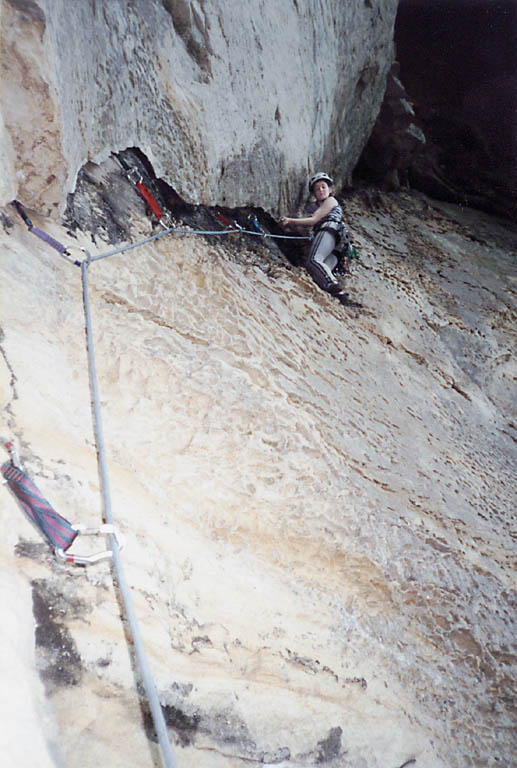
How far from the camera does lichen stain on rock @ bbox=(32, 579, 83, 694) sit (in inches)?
32.7

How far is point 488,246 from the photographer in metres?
4.24

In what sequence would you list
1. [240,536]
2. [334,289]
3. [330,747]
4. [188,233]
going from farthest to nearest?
[334,289], [188,233], [240,536], [330,747]

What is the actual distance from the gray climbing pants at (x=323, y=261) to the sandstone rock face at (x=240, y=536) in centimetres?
52

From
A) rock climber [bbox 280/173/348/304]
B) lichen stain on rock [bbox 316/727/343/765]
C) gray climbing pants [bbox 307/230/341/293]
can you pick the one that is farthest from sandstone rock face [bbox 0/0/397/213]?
lichen stain on rock [bbox 316/727/343/765]

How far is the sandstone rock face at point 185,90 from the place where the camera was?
1544 mm

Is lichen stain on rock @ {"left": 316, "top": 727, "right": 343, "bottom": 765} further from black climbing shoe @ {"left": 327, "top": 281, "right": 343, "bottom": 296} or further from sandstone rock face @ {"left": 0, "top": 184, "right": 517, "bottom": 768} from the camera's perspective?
black climbing shoe @ {"left": 327, "top": 281, "right": 343, "bottom": 296}

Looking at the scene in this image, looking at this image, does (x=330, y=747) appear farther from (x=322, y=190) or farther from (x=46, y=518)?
(x=322, y=190)

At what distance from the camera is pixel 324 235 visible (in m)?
2.96

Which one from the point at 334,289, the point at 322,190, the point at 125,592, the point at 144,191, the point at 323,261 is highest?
the point at 322,190

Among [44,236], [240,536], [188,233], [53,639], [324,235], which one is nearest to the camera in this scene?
[53,639]

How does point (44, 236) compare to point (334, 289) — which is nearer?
point (44, 236)

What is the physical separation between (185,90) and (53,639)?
2161 millimetres

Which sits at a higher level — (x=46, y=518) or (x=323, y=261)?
(x=323, y=261)

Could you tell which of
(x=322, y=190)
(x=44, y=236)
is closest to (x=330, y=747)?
(x=44, y=236)
